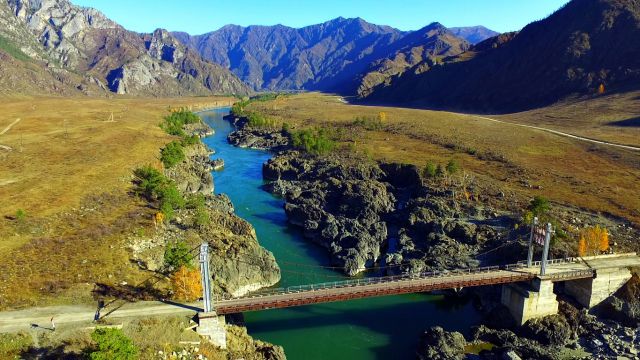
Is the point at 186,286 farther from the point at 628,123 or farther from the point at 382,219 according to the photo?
the point at 628,123

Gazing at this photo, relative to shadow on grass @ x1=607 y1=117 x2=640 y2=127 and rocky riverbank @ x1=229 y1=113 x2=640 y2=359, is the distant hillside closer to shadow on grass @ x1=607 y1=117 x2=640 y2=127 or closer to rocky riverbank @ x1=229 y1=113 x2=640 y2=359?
shadow on grass @ x1=607 y1=117 x2=640 y2=127

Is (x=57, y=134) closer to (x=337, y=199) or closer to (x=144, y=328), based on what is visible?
(x=337, y=199)

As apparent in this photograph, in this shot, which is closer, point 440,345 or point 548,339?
point 440,345

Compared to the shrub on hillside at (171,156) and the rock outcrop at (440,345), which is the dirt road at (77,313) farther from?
the shrub on hillside at (171,156)

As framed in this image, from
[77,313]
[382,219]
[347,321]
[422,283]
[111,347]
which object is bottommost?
[347,321]

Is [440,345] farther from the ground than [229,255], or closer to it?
closer to it

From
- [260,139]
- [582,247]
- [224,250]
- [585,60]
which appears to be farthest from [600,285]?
[585,60]

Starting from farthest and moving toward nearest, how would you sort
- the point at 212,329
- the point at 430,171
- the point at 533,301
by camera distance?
the point at 430,171
the point at 533,301
the point at 212,329
